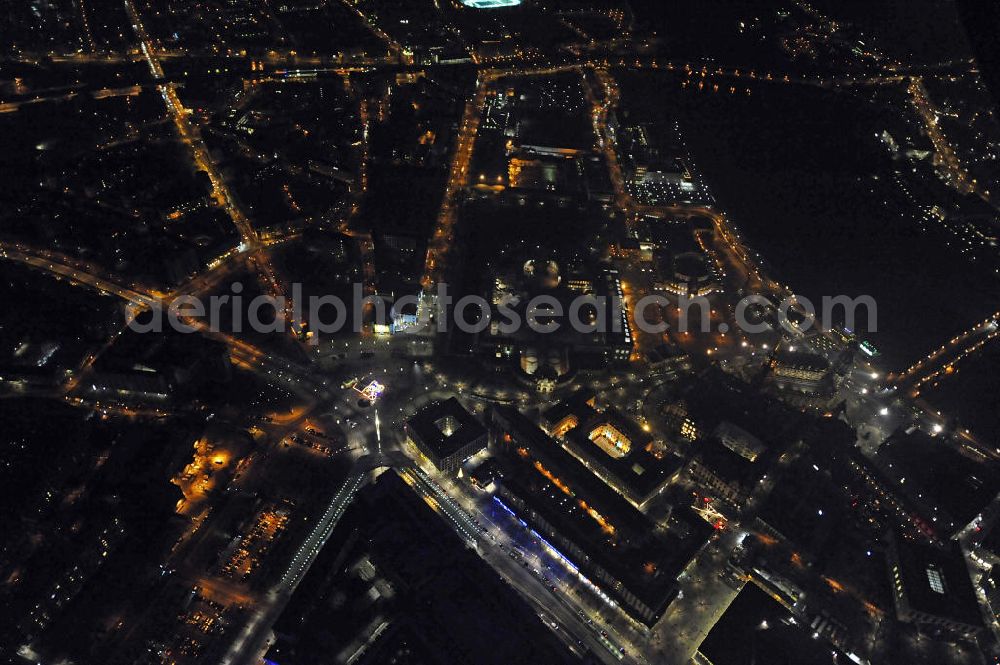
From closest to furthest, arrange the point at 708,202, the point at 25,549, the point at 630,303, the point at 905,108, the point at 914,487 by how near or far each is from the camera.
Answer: the point at 25,549 → the point at 914,487 → the point at 630,303 → the point at 708,202 → the point at 905,108

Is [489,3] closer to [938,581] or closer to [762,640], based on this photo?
[938,581]

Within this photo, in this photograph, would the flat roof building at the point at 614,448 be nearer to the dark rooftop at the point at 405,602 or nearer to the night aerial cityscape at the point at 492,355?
the night aerial cityscape at the point at 492,355

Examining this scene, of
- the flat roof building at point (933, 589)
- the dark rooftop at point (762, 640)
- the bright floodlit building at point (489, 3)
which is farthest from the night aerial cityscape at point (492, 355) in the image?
the bright floodlit building at point (489, 3)

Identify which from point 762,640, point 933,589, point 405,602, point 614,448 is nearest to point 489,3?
point 614,448

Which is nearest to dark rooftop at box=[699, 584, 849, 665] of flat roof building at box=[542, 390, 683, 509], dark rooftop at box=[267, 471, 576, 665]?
dark rooftop at box=[267, 471, 576, 665]

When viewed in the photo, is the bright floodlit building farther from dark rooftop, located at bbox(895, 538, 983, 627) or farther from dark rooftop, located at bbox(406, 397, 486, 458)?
dark rooftop, located at bbox(895, 538, 983, 627)

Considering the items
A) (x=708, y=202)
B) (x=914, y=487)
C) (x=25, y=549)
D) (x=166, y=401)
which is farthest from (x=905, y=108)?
(x=25, y=549)

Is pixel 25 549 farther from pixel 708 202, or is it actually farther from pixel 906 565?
pixel 708 202

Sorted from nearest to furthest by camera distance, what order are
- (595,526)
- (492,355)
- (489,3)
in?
(595,526) → (492,355) → (489,3)

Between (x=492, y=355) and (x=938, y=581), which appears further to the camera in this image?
(x=492, y=355)
